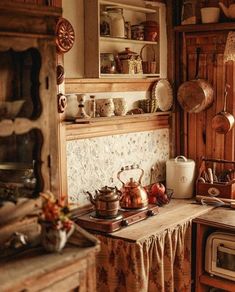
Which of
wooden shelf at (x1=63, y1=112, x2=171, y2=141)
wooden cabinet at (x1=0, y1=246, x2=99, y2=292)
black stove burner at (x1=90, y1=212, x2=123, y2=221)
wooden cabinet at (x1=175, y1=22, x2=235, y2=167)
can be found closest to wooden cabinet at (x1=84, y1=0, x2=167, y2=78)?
wooden cabinet at (x1=175, y1=22, x2=235, y2=167)

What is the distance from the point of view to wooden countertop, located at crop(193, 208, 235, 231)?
11.3 ft

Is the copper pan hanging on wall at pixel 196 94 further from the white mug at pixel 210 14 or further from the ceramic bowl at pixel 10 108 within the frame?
the ceramic bowl at pixel 10 108

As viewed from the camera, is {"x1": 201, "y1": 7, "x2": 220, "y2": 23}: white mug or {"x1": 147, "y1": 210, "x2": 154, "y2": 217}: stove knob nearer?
{"x1": 147, "y1": 210, "x2": 154, "y2": 217}: stove knob

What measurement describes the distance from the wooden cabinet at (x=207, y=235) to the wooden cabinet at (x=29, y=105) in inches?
52.3

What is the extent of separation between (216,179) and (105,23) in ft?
4.88

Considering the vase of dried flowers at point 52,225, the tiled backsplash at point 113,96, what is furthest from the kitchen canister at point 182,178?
the vase of dried flowers at point 52,225

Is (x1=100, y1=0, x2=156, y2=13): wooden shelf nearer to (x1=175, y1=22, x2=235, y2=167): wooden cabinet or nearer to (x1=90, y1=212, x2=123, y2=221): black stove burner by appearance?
(x1=175, y1=22, x2=235, y2=167): wooden cabinet

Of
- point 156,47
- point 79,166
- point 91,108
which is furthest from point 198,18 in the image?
point 79,166

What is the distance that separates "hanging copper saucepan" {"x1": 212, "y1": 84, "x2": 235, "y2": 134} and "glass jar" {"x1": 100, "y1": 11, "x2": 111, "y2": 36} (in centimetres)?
108

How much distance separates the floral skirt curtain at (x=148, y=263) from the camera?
3102 mm

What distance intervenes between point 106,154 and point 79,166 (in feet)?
0.98

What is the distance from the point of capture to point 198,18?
13.7ft

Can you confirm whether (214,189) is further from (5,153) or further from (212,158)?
(5,153)

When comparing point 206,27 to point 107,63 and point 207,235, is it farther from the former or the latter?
point 207,235
